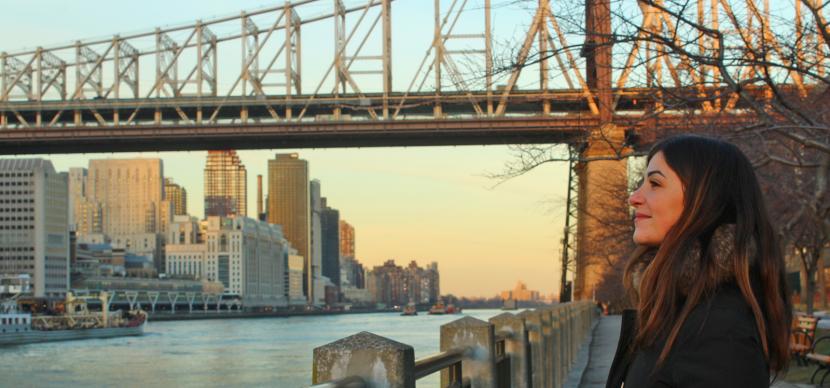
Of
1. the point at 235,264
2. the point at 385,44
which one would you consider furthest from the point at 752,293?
the point at 235,264

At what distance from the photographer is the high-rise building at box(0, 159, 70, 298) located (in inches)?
6142

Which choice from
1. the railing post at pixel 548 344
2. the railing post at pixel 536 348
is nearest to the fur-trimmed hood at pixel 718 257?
the railing post at pixel 536 348

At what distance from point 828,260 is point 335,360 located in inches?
2336

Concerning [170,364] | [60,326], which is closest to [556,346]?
[170,364]

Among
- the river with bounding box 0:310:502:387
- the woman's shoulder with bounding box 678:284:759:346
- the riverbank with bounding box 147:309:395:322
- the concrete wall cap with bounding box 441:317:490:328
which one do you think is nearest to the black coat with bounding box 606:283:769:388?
the woman's shoulder with bounding box 678:284:759:346

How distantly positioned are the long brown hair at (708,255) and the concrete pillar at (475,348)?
3679 millimetres

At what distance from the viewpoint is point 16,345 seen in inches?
2918

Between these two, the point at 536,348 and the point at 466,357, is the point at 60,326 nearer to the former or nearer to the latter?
the point at 536,348

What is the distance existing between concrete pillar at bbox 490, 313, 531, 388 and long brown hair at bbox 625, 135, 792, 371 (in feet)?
18.1

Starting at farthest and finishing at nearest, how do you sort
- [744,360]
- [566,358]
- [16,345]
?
1. [16,345]
2. [566,358]
3. [744,360]

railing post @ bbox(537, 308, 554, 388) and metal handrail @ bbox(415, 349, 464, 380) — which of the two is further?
railing post @ bbox(537, 308, 554, 388)

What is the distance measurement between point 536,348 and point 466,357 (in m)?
3.59

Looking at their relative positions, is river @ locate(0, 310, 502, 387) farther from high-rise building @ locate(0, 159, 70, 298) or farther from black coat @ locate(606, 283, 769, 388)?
high-rise building @ locate(0, 159, 70, 298)

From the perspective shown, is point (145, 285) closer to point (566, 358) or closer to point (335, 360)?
point (566, 358)
